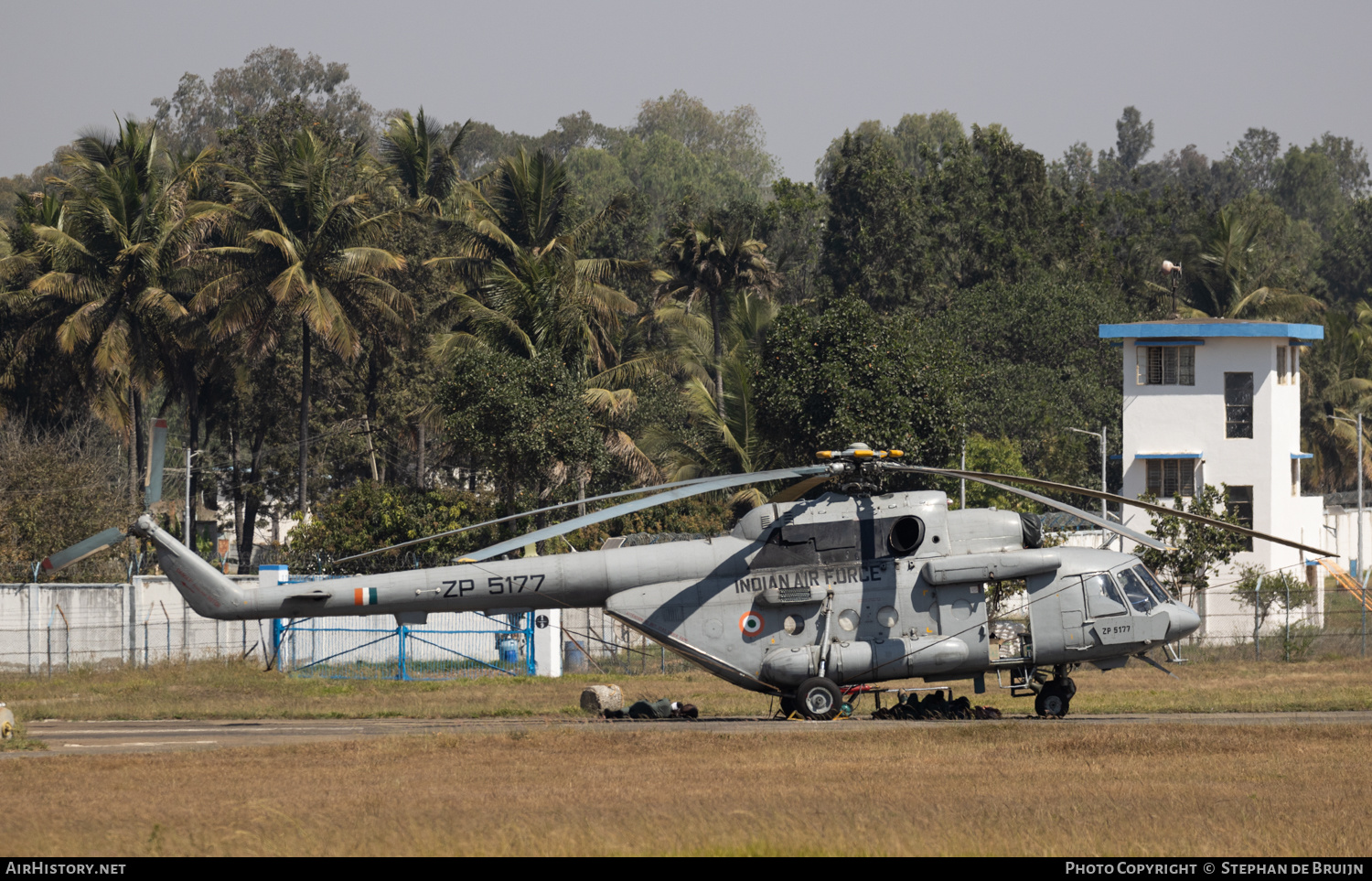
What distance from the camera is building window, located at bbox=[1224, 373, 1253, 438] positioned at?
5166 centimetres

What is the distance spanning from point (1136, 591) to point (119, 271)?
147 feet

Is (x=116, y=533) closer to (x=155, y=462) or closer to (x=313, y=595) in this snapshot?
(x=155, y=462)

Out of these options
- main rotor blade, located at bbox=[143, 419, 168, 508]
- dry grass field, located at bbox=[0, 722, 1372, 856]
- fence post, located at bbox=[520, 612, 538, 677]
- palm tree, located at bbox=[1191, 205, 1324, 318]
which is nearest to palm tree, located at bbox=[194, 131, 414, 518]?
fence post, located at bbox=[520, 612, 538, 677]

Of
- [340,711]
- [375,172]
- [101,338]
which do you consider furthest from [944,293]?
[340,711]

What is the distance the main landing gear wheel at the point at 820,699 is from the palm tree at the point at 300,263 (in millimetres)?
36487

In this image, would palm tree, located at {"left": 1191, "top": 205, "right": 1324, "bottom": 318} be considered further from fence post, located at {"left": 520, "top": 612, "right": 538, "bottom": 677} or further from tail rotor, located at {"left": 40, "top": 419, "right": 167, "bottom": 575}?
tail rotor, located at {"left": 40, "top": 419, "right": 167, "bottom": 575}

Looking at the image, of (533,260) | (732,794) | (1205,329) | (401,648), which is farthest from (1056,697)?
(1205,329)

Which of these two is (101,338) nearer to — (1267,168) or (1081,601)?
(1081,601)

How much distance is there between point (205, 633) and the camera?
1687 inches

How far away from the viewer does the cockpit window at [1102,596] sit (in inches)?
852

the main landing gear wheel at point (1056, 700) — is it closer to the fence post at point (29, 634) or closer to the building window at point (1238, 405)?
the fence post at point (29, 634)

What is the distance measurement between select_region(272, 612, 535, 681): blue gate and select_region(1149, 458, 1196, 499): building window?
2552 cm

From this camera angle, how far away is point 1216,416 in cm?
5166

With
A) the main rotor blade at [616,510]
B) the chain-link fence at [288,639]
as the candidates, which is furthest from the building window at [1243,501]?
the main rotor blade at [616,510]
